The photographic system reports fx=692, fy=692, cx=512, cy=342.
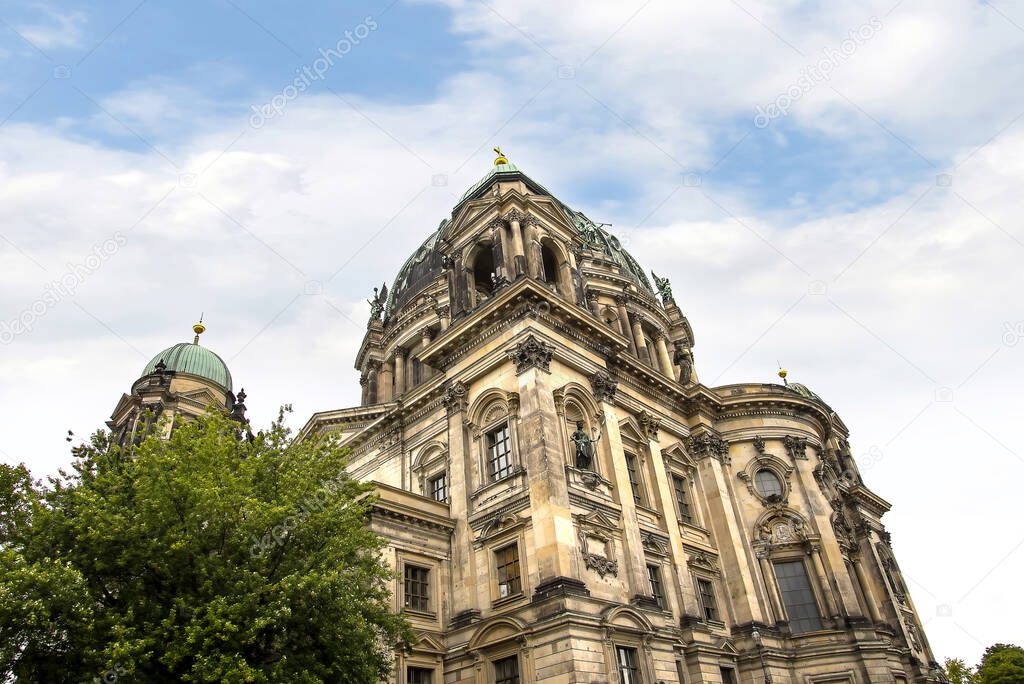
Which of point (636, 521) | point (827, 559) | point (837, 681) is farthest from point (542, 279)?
point (837, 681)

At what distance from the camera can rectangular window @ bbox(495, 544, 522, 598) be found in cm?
2323

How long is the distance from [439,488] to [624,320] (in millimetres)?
19978

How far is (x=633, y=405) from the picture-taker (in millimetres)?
30797

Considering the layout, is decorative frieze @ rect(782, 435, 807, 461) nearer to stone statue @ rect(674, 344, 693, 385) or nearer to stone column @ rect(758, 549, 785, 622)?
stone column @ rect(758, 549, 785, 622)

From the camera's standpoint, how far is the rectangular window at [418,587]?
2438 centimetres

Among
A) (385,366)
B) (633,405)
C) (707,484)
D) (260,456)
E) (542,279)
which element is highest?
(385,366)

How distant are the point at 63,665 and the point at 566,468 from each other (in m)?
15.2

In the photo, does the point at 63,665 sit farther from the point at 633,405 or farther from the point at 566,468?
the point at 633,405

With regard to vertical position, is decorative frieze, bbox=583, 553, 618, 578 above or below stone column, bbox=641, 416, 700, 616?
below

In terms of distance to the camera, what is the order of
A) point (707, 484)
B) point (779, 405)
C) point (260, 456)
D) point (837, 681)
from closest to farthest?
1. point (260, 456)
2. point (837, 681)
3. point (707, 484)
4. point (779, 405)

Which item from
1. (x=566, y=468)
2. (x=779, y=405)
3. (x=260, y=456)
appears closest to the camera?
(x=260, y=456)

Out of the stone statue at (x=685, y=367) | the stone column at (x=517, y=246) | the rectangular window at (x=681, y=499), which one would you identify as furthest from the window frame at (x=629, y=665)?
the stone statue at (x=685, y=367)

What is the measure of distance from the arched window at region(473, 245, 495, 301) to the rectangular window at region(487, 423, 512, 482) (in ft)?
33.1

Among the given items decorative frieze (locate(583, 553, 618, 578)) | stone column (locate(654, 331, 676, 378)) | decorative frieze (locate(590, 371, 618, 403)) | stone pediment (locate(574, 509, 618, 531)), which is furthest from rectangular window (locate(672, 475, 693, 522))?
stone column (locate(654, 331, 676, 378))
